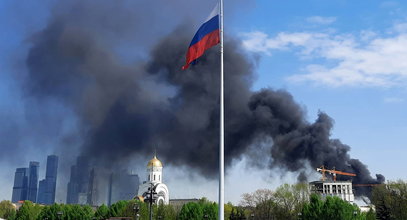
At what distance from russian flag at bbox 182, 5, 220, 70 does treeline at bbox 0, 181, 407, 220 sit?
4259cm

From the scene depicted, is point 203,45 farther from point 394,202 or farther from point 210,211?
point 394,202

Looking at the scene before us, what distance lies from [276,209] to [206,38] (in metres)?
70.0

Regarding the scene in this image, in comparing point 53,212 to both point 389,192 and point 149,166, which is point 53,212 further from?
point 389,192

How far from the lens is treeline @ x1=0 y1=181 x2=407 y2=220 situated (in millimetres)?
66250

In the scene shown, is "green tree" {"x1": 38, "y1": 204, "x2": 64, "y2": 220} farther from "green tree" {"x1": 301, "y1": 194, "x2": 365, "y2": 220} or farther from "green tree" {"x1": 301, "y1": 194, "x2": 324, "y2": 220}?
"green tree" {"x1": 301, "y1": 194, "x2": 365, "y2": 220}

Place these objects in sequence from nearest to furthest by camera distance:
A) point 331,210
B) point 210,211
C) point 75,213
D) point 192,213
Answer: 1. point 331,210
2. point 192,213
3. point 210,211
4. point 75,213

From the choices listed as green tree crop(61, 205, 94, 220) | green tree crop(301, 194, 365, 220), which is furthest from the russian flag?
green tree crop(61, 205, 94, 220)

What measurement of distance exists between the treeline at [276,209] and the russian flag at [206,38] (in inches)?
1677

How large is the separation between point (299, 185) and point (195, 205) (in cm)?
3138

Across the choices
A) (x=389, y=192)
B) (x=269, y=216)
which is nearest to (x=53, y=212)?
(x=269, y=216)

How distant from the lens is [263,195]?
105 metres

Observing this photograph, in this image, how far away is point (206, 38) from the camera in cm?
2445

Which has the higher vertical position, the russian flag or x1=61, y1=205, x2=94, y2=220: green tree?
the russian flag

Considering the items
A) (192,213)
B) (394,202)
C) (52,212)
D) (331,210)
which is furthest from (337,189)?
(52,212)
